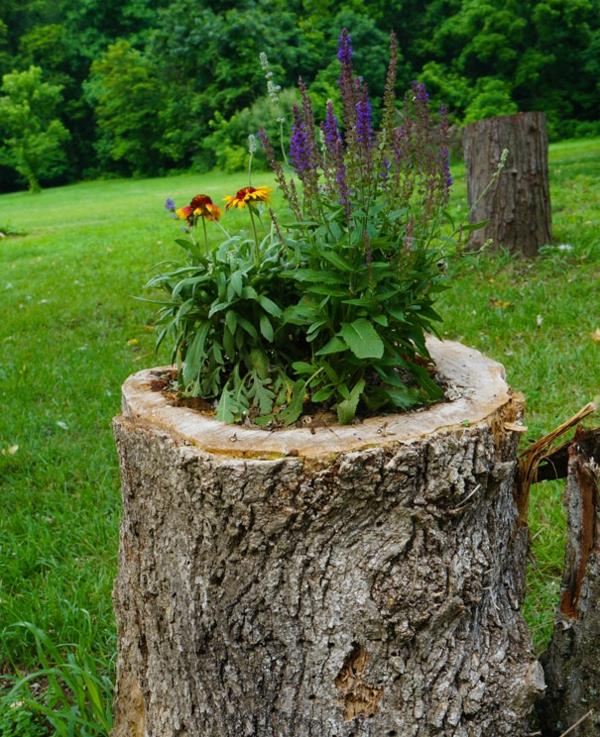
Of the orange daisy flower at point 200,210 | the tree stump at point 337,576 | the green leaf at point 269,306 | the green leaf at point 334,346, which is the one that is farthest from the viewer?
the orange daisy flower at point 200,210

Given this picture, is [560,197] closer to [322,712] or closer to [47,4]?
[322,712]

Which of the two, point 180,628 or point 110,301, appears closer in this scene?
point 180,628

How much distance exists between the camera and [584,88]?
26.9m

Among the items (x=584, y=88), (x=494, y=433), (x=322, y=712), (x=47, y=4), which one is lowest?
(x=322, y=712)

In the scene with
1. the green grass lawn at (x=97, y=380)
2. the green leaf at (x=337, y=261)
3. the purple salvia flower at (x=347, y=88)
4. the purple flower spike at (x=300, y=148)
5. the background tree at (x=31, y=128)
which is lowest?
the green grass lawn at (x=97, y=380)

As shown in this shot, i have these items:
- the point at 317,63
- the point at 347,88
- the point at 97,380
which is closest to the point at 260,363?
the point at 347,88

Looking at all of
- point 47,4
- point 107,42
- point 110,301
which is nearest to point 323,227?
point 110,301

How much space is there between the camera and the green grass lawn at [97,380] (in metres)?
2.62

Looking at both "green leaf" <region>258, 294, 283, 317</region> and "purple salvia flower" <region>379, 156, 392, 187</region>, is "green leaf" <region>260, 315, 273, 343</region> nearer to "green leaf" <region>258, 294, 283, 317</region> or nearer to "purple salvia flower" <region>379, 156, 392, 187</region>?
"green leaf" <region>258, 294, 283, 317</region>

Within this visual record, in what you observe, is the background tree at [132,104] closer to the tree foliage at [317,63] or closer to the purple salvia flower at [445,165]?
the tree foliage at [317,63]

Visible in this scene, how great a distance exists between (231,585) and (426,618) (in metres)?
0.42

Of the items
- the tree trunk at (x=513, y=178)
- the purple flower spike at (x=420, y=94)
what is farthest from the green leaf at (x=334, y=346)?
the tree trunk at (x=513, y=178)

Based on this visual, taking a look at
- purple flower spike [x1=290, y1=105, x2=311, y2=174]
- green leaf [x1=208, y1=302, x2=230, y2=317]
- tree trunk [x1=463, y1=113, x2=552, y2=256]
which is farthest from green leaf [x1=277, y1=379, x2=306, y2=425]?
tree trunk [x1=463, y1=113, x2=552, y2=256]

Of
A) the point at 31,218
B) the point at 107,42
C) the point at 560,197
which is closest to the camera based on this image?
the point at 560,197
